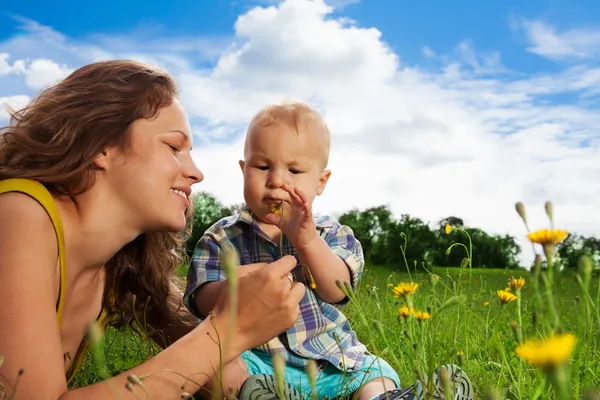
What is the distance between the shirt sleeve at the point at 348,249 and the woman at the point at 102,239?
1.87 feet

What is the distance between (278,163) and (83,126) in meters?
0.76

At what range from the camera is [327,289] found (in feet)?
8.35

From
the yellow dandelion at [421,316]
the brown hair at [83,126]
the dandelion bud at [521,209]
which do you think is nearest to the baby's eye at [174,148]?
the brown hair at [83,126]

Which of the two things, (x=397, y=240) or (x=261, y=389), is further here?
(x=397, y=240)

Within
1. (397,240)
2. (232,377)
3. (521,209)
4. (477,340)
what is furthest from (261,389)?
(397,240)

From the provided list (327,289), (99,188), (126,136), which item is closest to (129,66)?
(126,136)

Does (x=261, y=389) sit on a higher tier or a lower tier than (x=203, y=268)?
lower

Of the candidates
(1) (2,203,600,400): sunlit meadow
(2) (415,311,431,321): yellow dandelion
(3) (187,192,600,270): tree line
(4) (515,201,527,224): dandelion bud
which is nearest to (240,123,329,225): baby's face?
(1) (2,203,600,400): sunlit meadow

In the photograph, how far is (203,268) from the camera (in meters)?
2.69

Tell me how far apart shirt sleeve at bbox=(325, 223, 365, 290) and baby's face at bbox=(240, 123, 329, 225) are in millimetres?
263

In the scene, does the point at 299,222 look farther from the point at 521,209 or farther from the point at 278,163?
the point at 521,209

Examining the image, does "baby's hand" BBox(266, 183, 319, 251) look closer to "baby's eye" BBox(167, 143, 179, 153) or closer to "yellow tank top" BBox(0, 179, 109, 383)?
"baby's eye" BBox(167, 143, 179, 153)

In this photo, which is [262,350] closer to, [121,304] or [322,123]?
[121,304]

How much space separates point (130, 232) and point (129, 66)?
29.5 inches
